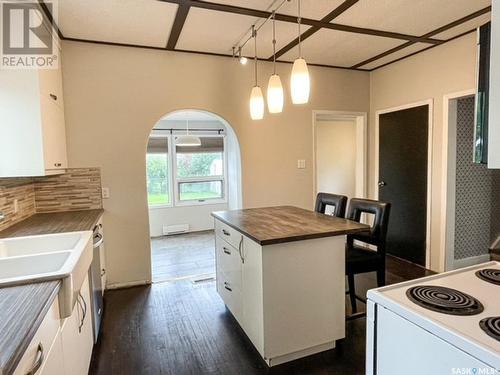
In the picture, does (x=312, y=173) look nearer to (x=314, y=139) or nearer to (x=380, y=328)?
(x=314, y=139)

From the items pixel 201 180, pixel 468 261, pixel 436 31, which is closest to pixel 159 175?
pixel 201 180

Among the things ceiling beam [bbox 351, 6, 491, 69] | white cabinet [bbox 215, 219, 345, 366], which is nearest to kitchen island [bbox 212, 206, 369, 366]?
white cabinet [bbox 215, 219, 345, 366]

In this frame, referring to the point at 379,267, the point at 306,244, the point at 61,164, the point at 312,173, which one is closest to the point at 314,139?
the point at 312,173

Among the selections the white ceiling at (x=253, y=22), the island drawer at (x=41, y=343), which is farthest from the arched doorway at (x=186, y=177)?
the island drawer at (x=41, y=343)

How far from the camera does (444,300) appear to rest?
1013 millimetres

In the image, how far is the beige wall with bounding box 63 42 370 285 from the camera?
3061 millimetres

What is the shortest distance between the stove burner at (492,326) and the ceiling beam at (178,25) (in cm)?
255

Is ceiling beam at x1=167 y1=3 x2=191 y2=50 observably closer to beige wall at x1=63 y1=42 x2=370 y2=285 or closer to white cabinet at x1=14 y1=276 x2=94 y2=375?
beige wall at x1=63 y1=42 x2=370 y2=285

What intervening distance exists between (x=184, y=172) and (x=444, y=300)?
17.9 ft

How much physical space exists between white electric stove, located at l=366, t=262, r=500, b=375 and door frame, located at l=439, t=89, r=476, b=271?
2.40 meters

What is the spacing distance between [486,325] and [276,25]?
8.74ft

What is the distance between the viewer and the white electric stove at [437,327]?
78cm

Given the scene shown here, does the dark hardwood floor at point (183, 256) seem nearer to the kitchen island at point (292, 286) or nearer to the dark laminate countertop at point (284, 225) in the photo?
the dark laminate countertop at point (284, 225)

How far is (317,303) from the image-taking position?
1.96 meters
